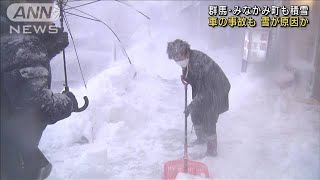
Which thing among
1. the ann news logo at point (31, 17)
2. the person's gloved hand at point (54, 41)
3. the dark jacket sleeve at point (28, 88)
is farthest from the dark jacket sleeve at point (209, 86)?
the dark jacket sleeve at point (28, 88)

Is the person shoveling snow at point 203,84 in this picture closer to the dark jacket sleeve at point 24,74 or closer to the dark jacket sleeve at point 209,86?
the dark jacket sleeve at point 209,86

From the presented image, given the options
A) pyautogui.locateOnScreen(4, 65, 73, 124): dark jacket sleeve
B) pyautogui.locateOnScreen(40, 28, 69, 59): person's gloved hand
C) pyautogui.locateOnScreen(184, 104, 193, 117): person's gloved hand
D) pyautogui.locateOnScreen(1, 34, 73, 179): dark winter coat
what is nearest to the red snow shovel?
pyautogui.locateOnScreen(184, 104, 193, 117): person's gloved hand

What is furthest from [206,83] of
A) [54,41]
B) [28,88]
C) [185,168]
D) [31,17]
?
[28,88]

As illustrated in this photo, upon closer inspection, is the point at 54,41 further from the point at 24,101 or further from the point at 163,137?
the point at 163,137

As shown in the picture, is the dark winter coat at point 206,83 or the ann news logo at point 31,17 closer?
the ann news logo at point 31,17

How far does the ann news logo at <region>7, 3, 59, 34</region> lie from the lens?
2.55 metres

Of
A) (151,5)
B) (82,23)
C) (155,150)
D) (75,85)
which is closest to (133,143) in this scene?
(155,150)

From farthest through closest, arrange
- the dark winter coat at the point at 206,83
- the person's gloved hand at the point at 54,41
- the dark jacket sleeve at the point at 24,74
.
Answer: the dark winter coat at the point at 206,83 < the person's gloved hand at the point at 54,41 < the dark jacket sleeve at the point at 24,74

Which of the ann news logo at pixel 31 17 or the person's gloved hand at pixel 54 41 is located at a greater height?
the ann news logo at pixel 31 17

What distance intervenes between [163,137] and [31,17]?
16.5 feet

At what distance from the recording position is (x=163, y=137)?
23.8ft

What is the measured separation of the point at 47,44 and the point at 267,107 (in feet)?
24.6

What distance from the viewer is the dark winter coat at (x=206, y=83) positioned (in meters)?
5.65

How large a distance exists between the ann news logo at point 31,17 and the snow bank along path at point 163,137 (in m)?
3.49
